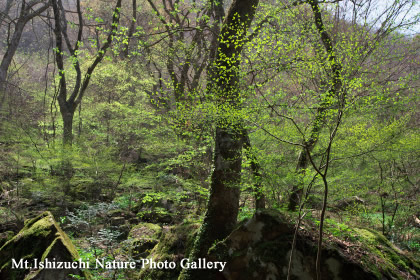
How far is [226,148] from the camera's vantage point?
4027mm

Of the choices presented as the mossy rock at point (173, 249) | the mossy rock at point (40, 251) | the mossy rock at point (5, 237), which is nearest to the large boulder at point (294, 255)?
the mossy rock at point (173, 249)

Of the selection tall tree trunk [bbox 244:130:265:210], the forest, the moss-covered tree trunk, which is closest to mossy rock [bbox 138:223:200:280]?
the forest

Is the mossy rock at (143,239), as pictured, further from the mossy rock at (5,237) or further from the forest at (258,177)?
the mossy rock at (5,237)

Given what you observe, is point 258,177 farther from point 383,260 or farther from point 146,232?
point 146,232

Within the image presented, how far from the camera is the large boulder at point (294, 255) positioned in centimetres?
276

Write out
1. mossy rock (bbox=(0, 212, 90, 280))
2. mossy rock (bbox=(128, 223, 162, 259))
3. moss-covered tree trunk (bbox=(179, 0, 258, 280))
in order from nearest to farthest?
mossy rock (bbox=(0, 212, 90, 280)) < moss-covered tree trunk (bbox=(179, 0, 258, 280)) < mossy rock (bbox=(128, 223, 162, 259))

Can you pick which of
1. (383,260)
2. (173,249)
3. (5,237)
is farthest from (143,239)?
(383,260)

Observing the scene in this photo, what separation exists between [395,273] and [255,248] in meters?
1.56

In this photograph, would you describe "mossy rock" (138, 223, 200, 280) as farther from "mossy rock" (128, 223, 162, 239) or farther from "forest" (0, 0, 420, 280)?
"mossy rock" (128, 223, 162, 239)

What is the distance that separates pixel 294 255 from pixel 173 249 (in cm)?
212

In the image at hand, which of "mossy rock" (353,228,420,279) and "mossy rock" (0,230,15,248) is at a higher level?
"mossy rock" (353,228,420,279)

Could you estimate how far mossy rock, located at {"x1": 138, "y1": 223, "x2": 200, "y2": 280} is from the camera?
402 cm

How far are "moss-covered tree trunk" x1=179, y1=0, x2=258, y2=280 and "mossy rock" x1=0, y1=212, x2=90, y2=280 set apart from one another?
1.64 meters

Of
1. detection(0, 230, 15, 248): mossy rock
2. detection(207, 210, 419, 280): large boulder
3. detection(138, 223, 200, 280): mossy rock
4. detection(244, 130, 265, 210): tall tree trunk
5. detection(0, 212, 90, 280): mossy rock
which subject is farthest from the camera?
detection(0, 230, 15, 248): mossy rock
